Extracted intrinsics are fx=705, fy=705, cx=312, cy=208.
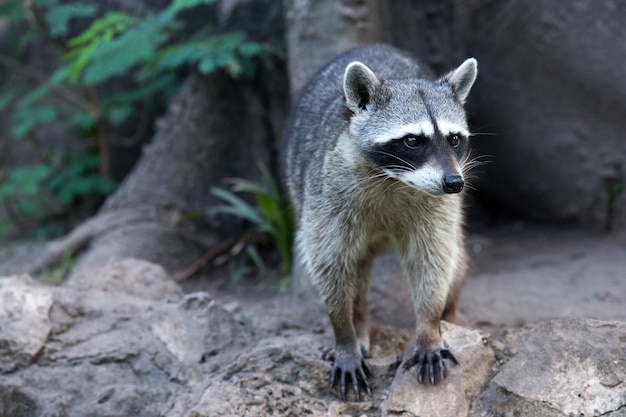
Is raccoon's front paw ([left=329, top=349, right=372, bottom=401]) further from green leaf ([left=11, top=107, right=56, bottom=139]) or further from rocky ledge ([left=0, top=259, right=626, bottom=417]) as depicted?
green leaf ([left=11, top=107, right=56, bottom=139])

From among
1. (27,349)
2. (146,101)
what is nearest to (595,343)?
(27,349)

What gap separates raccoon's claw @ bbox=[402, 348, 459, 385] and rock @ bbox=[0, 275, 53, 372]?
2.35 meters

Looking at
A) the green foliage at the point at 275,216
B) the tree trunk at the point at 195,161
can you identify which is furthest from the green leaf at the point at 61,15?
the green foliage at the point at 275,216

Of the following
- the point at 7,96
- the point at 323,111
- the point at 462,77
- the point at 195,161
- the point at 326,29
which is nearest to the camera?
the point at 462,77

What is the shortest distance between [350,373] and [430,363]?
49 centimetres

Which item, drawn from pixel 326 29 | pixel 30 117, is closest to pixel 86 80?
pixel 30 117

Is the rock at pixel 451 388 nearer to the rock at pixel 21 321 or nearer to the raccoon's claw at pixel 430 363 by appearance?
the raccoon's claw at pixel 430 363

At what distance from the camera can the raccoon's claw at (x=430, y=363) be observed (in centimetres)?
378

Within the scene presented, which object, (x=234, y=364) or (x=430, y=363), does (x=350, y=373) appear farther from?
(x=234, y=364)

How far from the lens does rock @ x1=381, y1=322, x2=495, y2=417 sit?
144 inches

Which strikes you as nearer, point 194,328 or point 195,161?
point 194,328

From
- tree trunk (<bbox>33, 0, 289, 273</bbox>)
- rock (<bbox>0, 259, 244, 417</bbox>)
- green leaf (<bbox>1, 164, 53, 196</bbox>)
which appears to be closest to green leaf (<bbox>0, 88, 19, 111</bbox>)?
green leaf (<bbox>1, 164, 53, 196</bbox>)

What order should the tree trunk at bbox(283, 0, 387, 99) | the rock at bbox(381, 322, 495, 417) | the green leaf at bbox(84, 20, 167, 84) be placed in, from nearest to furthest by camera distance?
the rock at bbox(381, 322, 495, 417) → the tree trunk at bbox(283, 0, 387, 99) → the green leaf at bbox(84, 20, 167, 84)

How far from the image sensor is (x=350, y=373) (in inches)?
159
